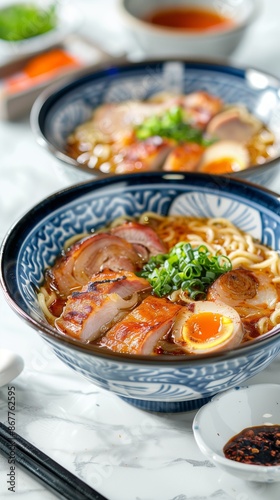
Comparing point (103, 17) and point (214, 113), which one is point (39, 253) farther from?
point (103, 17)

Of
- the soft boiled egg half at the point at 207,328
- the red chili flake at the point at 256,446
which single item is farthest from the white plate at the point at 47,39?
the red chili flake at the point at 256,446

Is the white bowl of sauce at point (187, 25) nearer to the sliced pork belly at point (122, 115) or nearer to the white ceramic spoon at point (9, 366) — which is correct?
the sliced pork belly at point (122, 115)

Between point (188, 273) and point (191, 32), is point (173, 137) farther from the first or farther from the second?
point (188, 273)

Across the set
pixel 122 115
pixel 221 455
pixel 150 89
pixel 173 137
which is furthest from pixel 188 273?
pixel 150 89

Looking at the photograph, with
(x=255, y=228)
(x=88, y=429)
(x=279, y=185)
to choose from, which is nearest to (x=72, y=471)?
(x=88, y=429)

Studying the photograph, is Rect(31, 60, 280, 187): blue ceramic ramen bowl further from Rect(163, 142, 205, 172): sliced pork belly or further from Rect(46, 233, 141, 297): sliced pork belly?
Rect(46, 233, 141, 297): sliced pork belly

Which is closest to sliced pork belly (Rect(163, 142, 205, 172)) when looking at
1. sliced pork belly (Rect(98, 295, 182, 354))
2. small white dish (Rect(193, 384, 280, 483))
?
sliced pork belly (Rect(98, 295, 182, 354))
